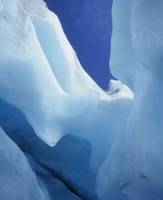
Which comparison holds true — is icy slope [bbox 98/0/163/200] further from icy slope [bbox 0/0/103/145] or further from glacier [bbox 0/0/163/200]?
icy slope [bbox 0/0/103/145]

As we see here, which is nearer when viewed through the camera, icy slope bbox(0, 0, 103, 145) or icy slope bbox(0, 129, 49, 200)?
icy slope bbox(0, 129, 49, 200)

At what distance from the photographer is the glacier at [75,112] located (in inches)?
35.2

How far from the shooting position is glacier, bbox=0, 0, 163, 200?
89 cm

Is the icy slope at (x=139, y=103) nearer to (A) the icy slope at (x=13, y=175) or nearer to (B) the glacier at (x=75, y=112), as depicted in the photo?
(B) the glacier at (x=75, y=112)

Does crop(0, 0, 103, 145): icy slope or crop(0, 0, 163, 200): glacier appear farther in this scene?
crop(0, 0, 103, 145): icy slope

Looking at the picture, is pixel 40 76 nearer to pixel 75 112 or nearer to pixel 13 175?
pixel 75 112

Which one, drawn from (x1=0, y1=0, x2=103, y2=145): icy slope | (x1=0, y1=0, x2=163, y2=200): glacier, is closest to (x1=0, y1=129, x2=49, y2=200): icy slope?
(x1=0, y1=0, x2=163, y2=200): glacier

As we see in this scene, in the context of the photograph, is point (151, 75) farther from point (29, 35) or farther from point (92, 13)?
point (92, 13)

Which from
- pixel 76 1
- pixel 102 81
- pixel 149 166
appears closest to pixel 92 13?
pixel 76 1

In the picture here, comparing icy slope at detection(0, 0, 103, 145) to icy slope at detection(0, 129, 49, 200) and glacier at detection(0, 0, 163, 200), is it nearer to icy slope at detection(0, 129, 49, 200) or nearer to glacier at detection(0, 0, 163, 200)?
glacier at detection(0, 0, 163, 200)

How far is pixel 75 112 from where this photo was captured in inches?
45.9

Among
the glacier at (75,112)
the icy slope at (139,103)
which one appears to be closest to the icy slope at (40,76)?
the glacier at (75,112)

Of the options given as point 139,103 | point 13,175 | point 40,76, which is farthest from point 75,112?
point 13,175

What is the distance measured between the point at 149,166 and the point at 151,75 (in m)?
0.19
